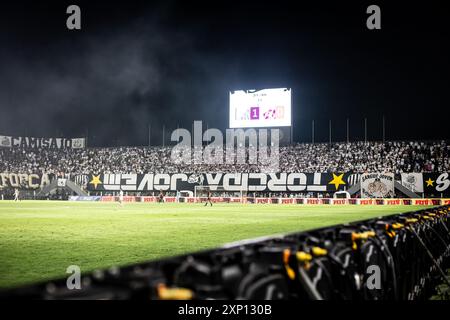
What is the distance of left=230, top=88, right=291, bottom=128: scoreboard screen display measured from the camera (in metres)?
53.8

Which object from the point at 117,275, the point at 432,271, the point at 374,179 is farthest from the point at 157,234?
the point at 374,179

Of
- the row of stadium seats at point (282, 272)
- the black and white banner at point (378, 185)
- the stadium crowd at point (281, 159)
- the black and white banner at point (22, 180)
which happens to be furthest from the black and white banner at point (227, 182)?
the row of stadium seats at point (282, 272)

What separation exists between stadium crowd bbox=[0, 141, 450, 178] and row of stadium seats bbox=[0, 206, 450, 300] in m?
46.9

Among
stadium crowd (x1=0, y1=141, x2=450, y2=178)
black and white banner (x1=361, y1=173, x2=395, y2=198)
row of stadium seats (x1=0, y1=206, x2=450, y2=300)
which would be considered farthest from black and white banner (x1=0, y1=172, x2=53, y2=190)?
row of stadium seats (x1=0, y1=206, x2=450, y2=300)

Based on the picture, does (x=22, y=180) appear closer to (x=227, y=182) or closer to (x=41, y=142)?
(x=41, y=142)

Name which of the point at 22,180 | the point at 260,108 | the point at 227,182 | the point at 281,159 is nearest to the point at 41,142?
the point at 22,180

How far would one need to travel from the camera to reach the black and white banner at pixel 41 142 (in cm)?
7881

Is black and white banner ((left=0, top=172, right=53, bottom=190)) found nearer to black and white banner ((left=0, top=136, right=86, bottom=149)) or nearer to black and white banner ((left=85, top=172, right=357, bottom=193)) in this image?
black and white banner ((left=85, top=172, right=357, bottom=193))

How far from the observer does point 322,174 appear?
51.1 meters

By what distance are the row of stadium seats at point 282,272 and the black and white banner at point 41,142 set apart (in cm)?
7900

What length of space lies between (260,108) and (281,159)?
707 cm

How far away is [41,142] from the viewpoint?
8319cm

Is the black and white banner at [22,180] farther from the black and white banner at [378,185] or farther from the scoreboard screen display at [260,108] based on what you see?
the black and white banner at [378,185]
